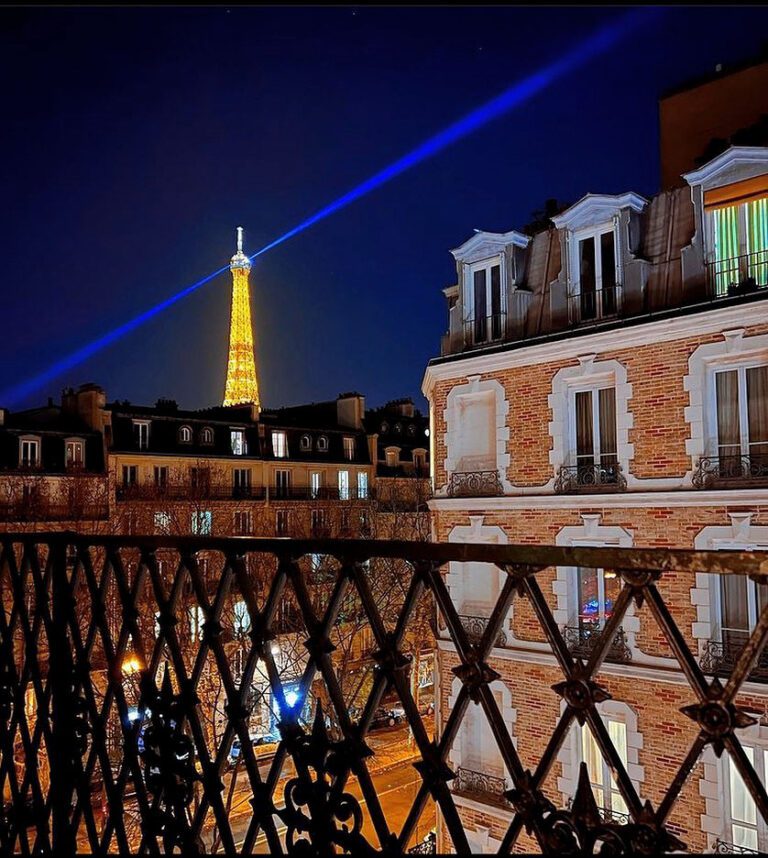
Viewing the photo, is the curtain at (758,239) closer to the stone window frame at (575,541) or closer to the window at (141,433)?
the stone window frame at (575,541)

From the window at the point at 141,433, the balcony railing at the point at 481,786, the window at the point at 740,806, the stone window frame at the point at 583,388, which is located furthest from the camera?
the window at the point at 141,433

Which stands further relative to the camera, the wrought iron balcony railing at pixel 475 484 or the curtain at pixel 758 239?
the wrought iron balcony railing at pixel 475 484

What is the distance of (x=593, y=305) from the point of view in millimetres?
13750

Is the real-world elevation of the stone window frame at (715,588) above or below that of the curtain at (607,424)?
below

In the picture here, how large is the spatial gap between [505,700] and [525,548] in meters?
12.7

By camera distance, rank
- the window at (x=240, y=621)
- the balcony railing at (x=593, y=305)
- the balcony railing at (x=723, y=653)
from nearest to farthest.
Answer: the balcony railing at (x=723, y=653)
the balcony railing at (x=593, y=305)
the window at (x=240, y=621)

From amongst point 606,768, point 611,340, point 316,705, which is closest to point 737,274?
point 611,340

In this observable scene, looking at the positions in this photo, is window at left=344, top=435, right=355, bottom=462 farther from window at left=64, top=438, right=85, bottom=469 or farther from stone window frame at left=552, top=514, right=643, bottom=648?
stone window frame at left=552, top=514, right=643, bottom=648

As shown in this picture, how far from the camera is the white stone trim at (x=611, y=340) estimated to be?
11414 mm

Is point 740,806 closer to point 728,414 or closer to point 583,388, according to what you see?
point 728,414

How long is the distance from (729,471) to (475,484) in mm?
4790

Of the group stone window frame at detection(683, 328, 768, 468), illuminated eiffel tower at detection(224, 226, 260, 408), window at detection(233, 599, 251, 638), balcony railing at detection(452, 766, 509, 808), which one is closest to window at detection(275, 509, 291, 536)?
window at detection(233, 599, 251, 638)

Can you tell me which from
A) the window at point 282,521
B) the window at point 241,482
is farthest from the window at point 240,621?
the window at point 241,482

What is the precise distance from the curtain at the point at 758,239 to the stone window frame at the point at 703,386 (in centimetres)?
142
